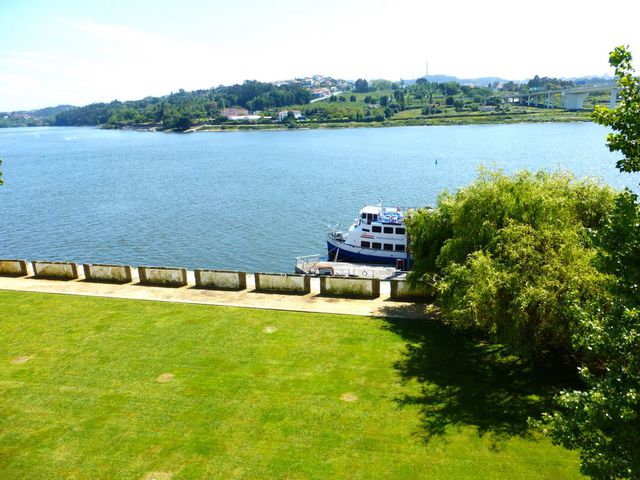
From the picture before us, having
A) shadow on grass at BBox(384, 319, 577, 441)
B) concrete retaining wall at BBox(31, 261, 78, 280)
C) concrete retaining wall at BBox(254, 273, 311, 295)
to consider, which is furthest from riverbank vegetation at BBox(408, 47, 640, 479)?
concrete retaining wall at BBox(31, 261, 78, 280)

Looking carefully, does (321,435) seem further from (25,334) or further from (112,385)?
(25,334)

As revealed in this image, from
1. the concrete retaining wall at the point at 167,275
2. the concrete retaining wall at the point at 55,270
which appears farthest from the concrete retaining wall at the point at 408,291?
the concrete retaining wall at the point at 55,270

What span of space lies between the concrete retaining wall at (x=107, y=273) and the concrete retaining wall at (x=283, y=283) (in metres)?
9.55

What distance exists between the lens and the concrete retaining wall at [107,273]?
33.1 m

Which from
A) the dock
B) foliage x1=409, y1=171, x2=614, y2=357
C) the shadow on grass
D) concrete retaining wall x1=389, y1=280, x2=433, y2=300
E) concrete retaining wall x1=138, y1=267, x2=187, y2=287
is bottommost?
the dock

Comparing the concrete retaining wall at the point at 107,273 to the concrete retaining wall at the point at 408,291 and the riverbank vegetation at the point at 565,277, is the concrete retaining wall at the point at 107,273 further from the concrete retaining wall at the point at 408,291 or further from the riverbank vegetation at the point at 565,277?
the riverbank vegetation at the point at 565,277

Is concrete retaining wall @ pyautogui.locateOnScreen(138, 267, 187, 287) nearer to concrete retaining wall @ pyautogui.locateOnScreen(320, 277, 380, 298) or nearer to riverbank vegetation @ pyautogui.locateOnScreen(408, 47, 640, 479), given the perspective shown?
concrete retaining wall @ pyautogui.locateOnScreen(320, 277, 380, 298)

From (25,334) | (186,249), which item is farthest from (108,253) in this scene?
(25,334)

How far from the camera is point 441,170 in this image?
10950 centimetres

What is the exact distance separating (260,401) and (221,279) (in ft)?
45.1

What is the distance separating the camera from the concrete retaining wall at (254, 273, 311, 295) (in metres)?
30.9

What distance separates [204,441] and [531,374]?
45.5ft

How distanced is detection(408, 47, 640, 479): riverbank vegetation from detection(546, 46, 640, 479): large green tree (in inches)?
0.9

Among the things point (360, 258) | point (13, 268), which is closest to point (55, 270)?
point (13, 268)
